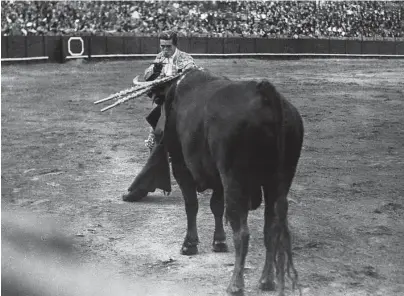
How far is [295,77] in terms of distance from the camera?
19422mm

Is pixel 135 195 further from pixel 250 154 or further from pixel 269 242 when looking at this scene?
pixel 250 154

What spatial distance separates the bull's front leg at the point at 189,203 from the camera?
16.5ft

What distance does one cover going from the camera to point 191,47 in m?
27.2

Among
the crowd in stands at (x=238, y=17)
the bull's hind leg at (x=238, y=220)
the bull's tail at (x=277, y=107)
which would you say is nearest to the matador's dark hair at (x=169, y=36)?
the bull's tail at (x=277, y=107)

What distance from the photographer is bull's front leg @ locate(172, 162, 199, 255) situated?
16.5 feet

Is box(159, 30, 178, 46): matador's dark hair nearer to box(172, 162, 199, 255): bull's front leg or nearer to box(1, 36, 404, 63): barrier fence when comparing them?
box(172, 162, 199, 255): bull's front leg

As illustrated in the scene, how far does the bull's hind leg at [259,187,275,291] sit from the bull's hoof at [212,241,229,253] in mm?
802

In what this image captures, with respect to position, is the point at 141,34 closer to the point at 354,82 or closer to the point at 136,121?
the point at 354,82

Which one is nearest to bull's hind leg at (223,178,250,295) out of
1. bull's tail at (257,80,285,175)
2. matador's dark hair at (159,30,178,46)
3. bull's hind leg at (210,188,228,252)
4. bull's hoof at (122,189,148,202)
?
bull's tail at (257,80,285,175)

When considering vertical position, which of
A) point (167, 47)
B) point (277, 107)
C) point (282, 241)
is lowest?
point (282, 241)

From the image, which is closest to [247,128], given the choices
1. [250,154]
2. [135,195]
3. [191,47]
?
[250,154]

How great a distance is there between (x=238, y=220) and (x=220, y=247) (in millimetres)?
1077

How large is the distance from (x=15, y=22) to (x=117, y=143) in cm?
1504

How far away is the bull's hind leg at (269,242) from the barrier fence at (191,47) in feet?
61.7
